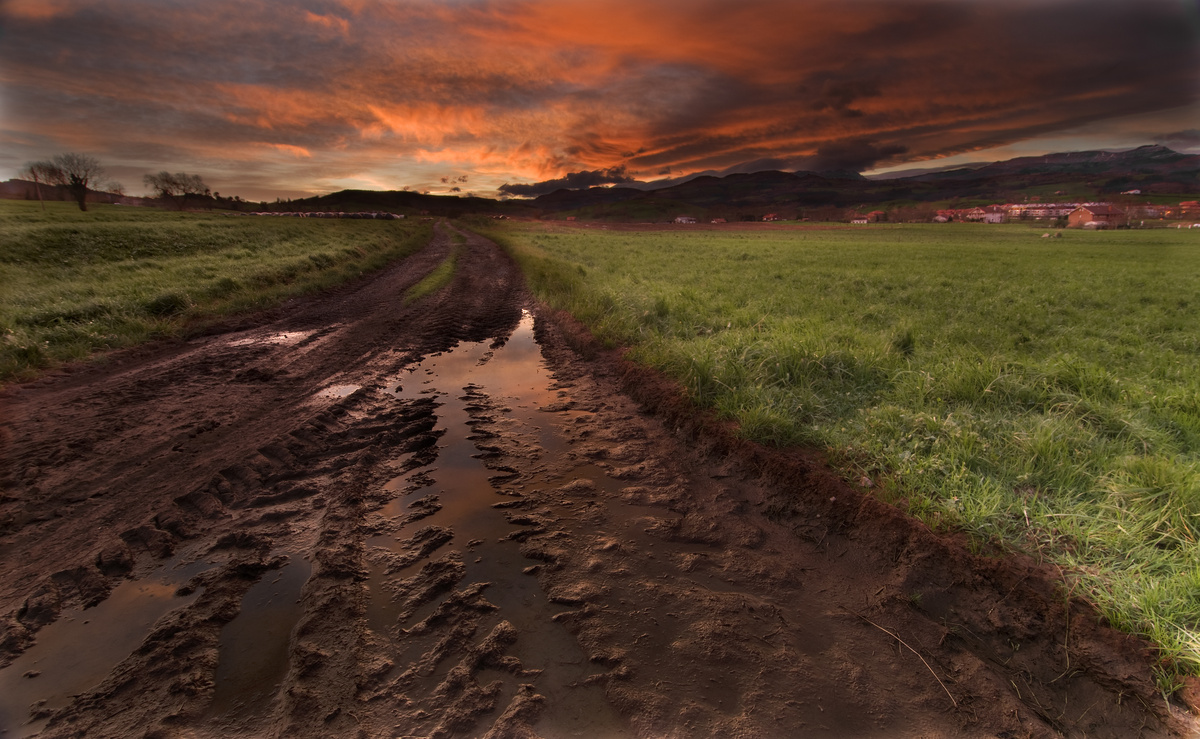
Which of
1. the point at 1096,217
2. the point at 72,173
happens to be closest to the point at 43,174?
the point at 72,173

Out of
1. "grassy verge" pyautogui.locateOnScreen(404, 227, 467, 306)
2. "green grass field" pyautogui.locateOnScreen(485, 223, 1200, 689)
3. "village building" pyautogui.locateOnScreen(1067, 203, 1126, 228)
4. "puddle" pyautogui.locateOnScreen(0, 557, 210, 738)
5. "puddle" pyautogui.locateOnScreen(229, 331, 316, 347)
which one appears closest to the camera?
"puddle" pyautogui.locateOnScreen(0, 557, 210, 738)

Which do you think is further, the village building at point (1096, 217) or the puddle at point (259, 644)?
the village building at point (1096, 217)

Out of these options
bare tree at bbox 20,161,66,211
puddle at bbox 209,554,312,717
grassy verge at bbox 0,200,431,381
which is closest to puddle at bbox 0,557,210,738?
puddle at bbox 209,554,312,717

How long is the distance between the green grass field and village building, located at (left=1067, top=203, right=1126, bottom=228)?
62476 mm

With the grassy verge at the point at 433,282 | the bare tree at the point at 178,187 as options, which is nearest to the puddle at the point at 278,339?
the grassy verge at the point at 433,282

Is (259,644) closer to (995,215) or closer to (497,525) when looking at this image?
(497,525)

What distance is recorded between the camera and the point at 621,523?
3.89 metres

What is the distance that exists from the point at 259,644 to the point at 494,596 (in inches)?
53.2

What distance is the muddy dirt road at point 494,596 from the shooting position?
2.36 meters

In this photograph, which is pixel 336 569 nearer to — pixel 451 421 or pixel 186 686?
pixel 186 686

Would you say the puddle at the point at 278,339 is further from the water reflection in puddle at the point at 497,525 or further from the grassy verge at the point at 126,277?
the water reflection in puddle at the point at 497,525

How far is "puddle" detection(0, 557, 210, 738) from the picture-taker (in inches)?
91.7

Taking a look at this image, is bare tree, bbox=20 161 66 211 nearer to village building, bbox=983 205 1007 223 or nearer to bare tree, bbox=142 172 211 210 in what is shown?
bare tree, bbox=142 172 211 210

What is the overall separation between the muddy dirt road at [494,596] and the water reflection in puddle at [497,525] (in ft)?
0.07
